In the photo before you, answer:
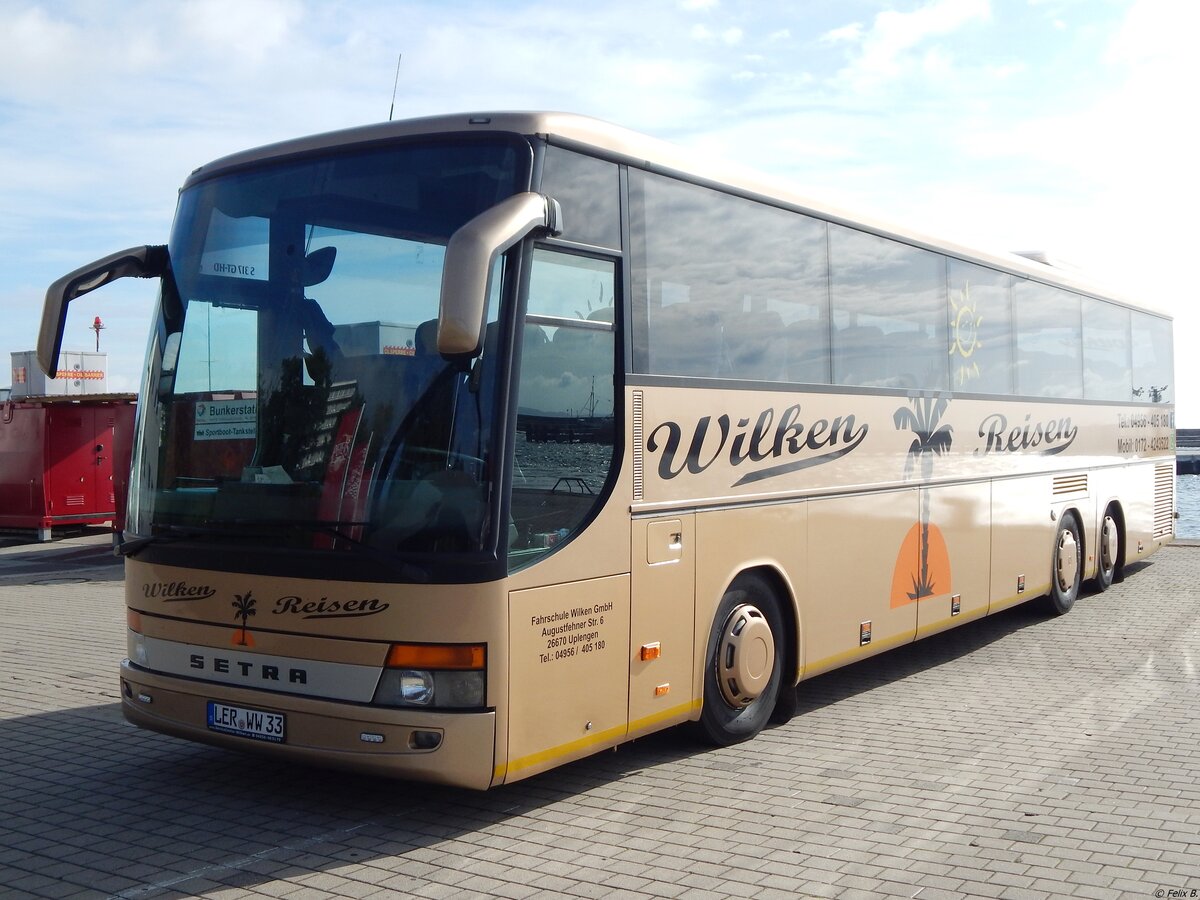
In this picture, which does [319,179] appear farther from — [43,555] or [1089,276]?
[43,555]

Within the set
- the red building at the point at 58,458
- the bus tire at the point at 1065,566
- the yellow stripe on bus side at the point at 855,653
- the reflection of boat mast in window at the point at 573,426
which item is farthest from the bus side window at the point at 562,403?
the red building at the point at 58,458

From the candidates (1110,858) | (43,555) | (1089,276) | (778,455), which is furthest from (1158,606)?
(43,555)

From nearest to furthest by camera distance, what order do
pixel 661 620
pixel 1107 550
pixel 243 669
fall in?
pixel 243 669 < pixel 661 620 < pixel 1107 550

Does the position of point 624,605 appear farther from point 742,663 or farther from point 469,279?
point 469,279

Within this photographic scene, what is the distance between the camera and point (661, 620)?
21.9ft

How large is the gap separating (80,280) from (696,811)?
4.30m

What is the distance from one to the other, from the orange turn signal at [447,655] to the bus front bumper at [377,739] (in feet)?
0.71

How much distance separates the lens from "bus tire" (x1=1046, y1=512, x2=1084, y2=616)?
503 inches

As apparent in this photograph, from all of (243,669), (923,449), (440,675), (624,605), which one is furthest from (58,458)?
(440,675)

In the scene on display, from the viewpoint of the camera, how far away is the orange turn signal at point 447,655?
5.54 meters

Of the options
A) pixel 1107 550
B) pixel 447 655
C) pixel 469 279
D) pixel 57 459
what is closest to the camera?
pixel 469 279

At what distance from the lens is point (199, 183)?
22.0ft

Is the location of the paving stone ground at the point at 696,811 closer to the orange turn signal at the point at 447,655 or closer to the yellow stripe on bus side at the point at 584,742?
the yellow stripe on bus side at the point at 584,742

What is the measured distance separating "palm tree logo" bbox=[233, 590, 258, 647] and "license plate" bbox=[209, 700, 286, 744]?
328 mm
